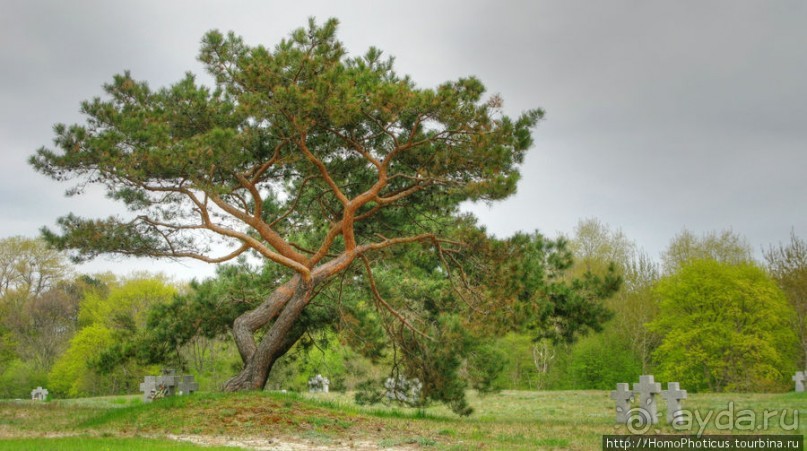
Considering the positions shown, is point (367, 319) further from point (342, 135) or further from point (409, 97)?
point (409, 97)

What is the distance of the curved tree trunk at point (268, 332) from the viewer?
44.8 feet

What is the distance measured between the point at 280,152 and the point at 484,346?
6.13 m

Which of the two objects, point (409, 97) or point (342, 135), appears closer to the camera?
point (409, 97)

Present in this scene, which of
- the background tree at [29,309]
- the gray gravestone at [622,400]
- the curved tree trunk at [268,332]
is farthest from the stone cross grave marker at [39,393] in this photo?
the gray gravestone at [622,400]

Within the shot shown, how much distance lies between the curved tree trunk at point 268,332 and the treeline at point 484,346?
159 centimetres

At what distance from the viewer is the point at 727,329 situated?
27.4 meters

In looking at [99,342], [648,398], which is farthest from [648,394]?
[99,342]

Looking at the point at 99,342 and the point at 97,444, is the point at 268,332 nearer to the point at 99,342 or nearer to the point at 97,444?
the point at 97,444

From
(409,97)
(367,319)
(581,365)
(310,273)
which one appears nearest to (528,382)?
Result: (581,365)

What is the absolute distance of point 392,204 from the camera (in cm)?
1437

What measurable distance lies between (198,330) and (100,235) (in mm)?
4572

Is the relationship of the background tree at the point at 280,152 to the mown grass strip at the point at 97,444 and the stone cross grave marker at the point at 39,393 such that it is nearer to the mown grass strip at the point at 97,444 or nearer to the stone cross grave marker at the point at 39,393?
the mown grass strip at the point at 97,444

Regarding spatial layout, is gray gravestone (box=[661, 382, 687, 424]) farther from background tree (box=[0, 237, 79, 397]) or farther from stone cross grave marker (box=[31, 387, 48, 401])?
background tree (box=[0, 237, 79, 397])

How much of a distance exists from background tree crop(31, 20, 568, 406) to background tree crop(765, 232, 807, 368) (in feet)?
69.2
